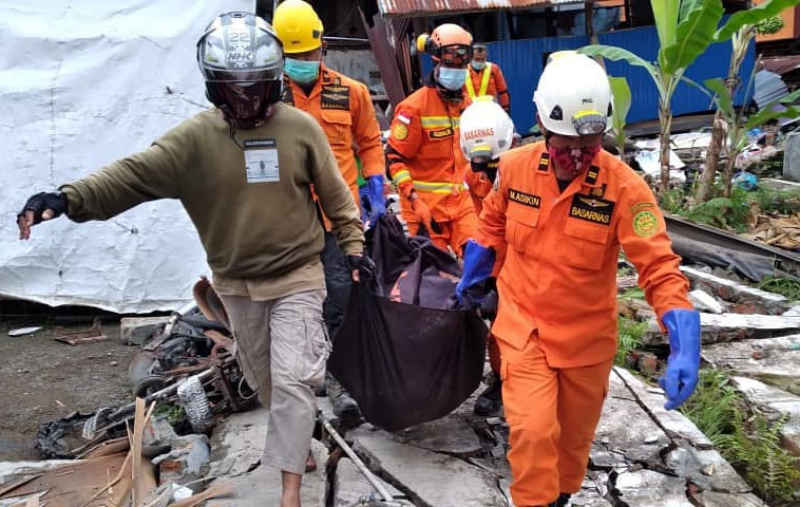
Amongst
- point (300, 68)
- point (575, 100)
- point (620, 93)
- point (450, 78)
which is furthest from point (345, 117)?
point (620, 93)

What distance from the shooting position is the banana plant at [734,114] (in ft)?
23.6

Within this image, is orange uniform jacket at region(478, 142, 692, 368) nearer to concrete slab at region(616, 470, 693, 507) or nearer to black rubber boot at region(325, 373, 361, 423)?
concrete slab at region(616, 470, 693, 507)

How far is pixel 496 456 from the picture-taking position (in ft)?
12.3

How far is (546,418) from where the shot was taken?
273cm

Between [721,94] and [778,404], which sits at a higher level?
[721,94]

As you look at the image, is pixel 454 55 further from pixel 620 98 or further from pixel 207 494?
pixel 620 98

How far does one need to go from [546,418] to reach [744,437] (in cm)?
172

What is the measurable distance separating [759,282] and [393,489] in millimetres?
4179

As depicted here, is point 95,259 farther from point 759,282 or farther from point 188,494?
point 759,282

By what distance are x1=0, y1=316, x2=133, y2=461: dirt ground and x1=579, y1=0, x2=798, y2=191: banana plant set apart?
500 centimetres

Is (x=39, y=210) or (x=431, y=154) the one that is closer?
(x=39, y=210)

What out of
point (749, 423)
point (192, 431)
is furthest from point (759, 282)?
point (192, 431)

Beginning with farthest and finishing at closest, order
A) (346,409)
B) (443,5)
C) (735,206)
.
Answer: (443,5) < (735,206) < (346,409)

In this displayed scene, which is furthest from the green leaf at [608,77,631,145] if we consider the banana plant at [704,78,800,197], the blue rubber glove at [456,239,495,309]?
the blue rubber glove at [456,239,495,309]
